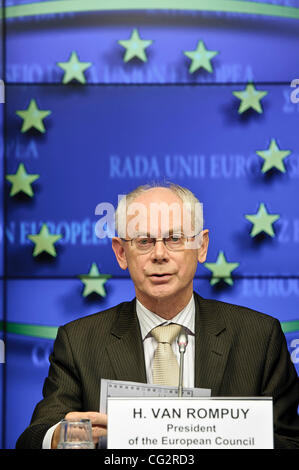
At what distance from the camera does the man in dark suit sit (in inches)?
99.8

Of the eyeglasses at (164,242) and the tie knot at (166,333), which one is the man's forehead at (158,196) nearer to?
the eyeglasses at (164,242)

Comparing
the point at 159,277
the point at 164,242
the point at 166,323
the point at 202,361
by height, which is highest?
the point at 164,242

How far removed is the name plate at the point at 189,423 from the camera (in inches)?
74.4

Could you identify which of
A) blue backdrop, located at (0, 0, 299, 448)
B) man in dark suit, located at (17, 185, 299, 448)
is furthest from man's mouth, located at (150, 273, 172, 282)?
blue backdrop, located at (0, 0, 299, 448)

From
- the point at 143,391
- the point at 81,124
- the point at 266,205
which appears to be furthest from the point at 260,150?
the point at 143,391

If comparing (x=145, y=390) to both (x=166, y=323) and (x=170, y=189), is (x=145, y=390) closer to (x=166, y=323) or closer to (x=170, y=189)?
(x=166, y=323)

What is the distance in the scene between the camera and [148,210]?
2602 millimetres

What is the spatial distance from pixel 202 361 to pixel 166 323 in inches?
7.3

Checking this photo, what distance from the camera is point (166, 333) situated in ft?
8.57

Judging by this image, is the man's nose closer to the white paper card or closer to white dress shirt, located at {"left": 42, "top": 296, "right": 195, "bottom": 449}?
white dress shirt, located at {"left": 42, "top": 296, "right": 195, "bottom": 449}

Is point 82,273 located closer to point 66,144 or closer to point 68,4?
point 66,144

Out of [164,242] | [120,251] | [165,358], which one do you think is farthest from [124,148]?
[165,358]

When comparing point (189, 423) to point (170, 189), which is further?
point (170, 189)

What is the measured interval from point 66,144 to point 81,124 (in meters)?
0.12
